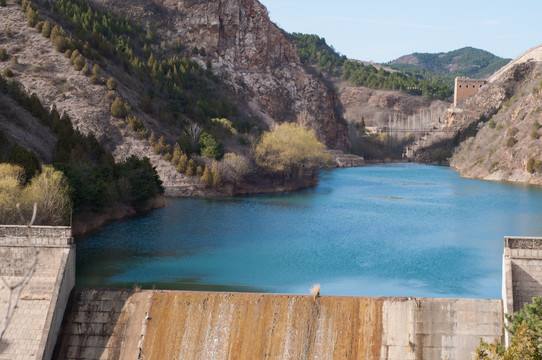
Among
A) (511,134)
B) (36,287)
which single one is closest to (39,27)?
(36,287)

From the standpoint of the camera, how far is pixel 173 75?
244 feet

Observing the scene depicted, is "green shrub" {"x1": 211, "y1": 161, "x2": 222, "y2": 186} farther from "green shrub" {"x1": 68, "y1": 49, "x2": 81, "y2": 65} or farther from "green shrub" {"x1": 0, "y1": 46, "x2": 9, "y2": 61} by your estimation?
"green shrub" {"x1": 0, "y1": 46, "x2": 9, "y2": 61}

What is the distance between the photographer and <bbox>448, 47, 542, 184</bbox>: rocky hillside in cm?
7056

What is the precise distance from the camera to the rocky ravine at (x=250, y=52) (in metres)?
91.2

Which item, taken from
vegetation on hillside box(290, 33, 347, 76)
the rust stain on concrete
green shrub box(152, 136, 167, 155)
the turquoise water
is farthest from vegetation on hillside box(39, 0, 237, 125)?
vegetation on hillside box(290, 33, 347, 76)

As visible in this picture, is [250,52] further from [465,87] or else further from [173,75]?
[465,87]

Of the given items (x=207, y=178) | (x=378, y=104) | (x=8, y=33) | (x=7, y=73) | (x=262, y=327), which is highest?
(x=8, y=33)

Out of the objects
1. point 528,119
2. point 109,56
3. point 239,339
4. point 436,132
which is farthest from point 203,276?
point 436,132

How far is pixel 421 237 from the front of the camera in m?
37.4

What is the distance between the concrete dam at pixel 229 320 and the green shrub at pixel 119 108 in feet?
122

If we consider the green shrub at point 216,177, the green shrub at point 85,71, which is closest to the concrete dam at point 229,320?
the green shrub at point 216,177

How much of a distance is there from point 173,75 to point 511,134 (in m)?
41.5

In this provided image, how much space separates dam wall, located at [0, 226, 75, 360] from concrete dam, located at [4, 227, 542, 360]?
3 centimetres

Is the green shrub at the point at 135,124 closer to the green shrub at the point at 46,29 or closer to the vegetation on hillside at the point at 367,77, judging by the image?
the green shrub at the point at 46,29
